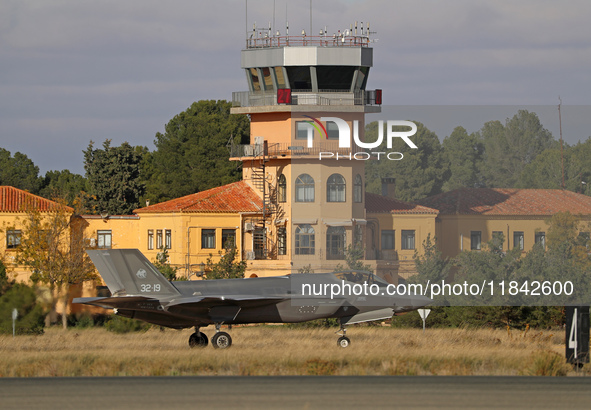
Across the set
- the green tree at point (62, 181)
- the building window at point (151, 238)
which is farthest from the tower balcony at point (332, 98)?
the green tree at point (62, 181)

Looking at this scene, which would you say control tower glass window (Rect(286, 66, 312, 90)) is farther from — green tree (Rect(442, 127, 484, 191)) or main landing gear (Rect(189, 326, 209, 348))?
main landing gear (Rect(189, 326, 209, 348))

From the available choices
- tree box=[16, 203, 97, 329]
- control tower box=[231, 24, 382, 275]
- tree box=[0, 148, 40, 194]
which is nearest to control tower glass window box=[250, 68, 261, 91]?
control tower box=[231, 24, 382, 275]

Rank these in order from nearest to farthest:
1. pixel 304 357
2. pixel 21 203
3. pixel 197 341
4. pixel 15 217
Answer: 1. pixel 304 357
2. pixel 197 341
3. pixel 15 217
4. pixel 21 203

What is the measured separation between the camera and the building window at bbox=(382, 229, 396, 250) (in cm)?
5028

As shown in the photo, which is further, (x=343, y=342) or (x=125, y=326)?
(x=125, y=326)

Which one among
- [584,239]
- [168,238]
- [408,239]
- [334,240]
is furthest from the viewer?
Result: [168,238]

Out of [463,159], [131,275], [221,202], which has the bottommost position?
[131,275]

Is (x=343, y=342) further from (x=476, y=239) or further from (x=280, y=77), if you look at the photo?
(x=280, y=77)

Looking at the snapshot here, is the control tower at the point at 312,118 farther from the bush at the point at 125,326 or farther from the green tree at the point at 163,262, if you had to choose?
the bush at the point at 125,326

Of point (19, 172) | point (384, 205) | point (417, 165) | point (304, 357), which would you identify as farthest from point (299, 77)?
point (19, 172)

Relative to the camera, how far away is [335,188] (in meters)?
63.7

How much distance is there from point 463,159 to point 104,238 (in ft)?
139

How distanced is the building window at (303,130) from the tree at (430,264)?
26.3 m

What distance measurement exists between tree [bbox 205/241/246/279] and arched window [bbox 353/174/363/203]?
28.4 ft
